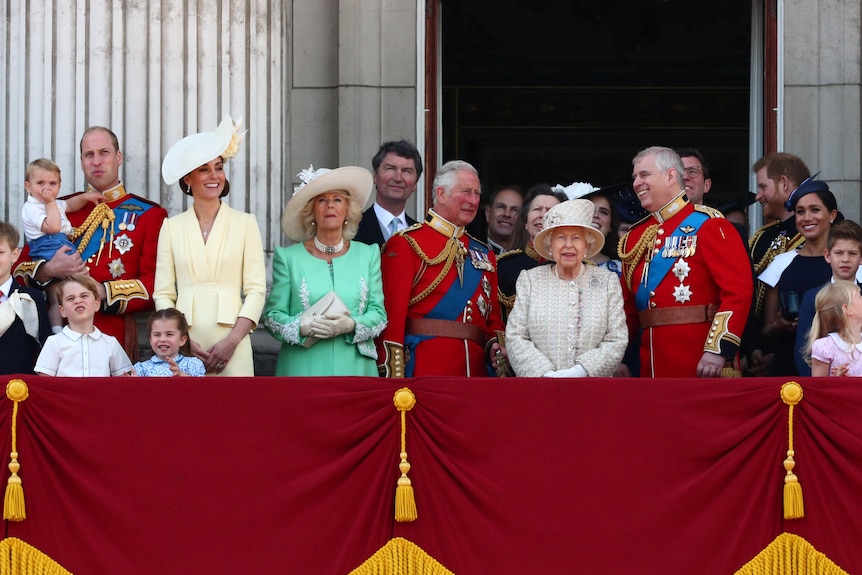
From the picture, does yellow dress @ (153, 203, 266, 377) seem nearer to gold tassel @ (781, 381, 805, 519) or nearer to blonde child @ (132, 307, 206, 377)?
blonde child @ (132, 307, 206, 377)

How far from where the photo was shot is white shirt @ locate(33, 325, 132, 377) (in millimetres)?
7375

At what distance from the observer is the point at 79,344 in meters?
7.42

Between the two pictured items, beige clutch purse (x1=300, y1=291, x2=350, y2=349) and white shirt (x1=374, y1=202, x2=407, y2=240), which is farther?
white shirt (x1=374, y1=202, x2=407, y2=240)

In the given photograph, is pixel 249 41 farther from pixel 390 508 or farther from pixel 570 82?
pixel 570 82

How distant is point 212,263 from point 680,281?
2042 millimetres

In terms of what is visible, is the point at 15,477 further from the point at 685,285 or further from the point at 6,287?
the point at 685,285

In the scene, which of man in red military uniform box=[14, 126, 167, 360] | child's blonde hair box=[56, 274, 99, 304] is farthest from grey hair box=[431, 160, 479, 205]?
child's blonde hair box=[56, 274, 99, 304]

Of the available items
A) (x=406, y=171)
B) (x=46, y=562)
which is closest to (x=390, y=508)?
(x=46, y=562)

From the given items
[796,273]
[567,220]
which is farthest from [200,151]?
[796,273]

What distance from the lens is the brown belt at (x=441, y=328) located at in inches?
316

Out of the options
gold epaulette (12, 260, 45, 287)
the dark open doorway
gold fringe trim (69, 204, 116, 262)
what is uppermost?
the dark open doorway

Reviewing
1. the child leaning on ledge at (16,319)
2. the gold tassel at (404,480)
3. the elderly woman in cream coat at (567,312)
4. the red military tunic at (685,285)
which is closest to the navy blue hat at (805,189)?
the red military tunic at (685,285)

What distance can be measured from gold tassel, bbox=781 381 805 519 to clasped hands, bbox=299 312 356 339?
1.87 metres

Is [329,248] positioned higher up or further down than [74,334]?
higher up
